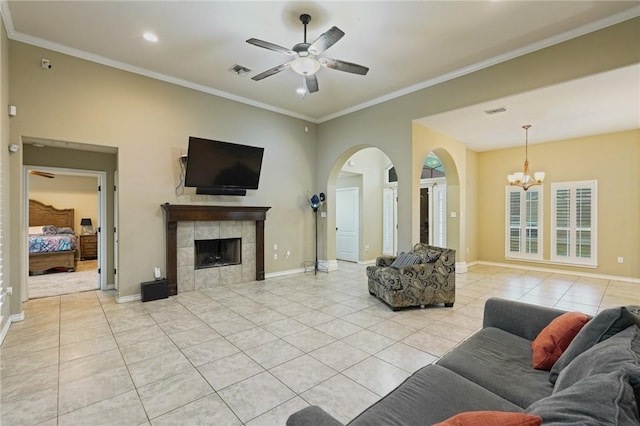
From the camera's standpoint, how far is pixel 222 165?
5.36m

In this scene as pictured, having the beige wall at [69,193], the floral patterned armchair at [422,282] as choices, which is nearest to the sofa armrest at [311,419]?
the floral patterned armchair at [422,282]

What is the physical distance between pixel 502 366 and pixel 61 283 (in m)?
7.41

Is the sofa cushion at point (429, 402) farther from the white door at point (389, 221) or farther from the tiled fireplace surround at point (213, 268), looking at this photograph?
the white door at point (389, 221)

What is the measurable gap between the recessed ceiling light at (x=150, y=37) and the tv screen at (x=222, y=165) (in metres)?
1.45

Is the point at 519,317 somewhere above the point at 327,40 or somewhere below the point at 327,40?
below

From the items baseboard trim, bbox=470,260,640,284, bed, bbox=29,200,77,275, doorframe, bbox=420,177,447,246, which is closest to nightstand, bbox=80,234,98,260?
bed, bbox=29,200,77,275

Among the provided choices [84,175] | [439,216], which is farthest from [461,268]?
[84,175]

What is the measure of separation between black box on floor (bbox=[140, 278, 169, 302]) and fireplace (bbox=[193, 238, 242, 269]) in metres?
0.65

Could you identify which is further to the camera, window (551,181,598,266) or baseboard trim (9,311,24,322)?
window (551,181,598,266)

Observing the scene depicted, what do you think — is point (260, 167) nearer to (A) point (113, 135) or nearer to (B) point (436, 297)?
(A) point (113, 135)

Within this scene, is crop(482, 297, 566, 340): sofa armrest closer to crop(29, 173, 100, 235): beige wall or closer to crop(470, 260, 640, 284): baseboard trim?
crop(470, 260, 640, 284): baseboard trim

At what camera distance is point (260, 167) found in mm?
5945

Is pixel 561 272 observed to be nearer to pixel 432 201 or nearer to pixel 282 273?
pixel 432 201

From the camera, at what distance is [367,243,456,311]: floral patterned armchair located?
4.23m
